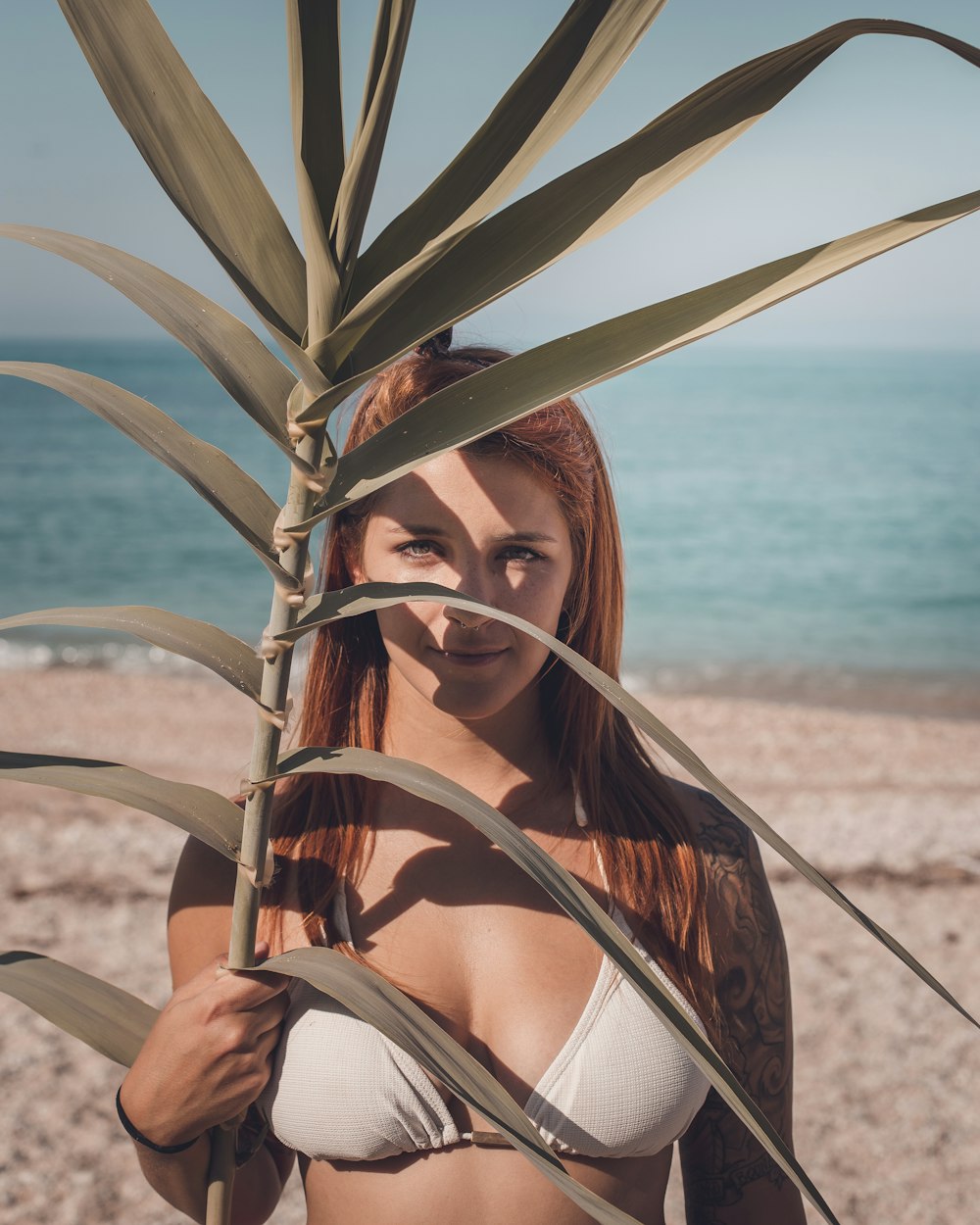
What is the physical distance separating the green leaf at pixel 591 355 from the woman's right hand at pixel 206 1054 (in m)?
0.48

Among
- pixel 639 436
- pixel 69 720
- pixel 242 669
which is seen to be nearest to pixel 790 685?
pixel 69 720

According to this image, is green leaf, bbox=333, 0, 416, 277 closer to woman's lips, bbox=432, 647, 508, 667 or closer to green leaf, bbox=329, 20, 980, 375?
green leaf, bbox=329, 20, 980, 375

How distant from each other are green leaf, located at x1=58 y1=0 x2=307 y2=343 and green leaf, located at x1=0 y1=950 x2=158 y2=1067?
1.90 ft

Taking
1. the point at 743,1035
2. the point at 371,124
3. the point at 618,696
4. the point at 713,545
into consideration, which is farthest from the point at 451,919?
the point at 713,545

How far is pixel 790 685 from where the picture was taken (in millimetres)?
10875

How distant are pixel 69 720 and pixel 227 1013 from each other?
7629mm

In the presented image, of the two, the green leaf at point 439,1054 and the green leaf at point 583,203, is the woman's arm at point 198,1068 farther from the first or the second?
the green leaf at point 583,203

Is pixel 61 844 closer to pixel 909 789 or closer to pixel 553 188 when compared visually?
pixel 909 789

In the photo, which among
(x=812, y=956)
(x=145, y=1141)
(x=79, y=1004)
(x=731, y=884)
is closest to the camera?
(x=79, y=1004)

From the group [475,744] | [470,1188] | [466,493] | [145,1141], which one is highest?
[466,493]

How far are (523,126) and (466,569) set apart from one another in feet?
2.02

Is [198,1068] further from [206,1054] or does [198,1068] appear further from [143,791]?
[143,791]

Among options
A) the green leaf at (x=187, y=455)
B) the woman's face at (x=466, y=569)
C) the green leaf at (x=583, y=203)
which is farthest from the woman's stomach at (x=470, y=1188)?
the green leaf at (x=583, y=203)

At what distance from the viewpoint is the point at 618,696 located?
72 centimetres
